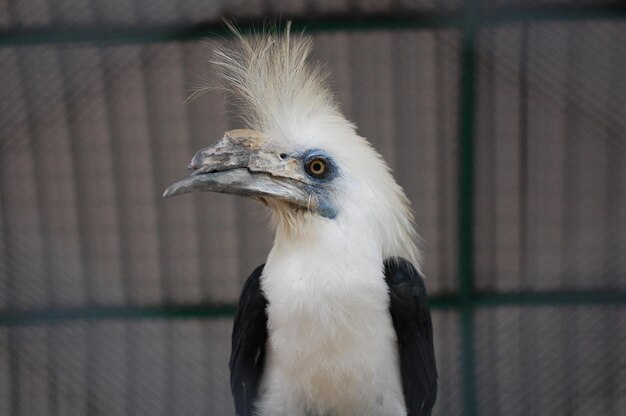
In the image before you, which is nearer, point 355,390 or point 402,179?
point 355,390

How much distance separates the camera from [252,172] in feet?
4.30

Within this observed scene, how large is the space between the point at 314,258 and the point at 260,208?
0.63 meters

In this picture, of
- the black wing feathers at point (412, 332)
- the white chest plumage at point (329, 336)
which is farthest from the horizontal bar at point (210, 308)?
the white chest plumage at point (329, 336)

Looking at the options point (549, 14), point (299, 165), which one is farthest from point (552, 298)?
point (299, 165)

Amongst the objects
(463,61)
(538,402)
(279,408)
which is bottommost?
(538,402)

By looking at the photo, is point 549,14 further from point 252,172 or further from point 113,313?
point 113,313

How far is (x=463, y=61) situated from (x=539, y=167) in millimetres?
577

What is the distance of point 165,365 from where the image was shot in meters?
2.35

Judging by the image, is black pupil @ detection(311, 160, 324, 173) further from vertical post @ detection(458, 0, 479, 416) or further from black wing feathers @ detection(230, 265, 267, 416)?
vertical post @ detection(458, 0, 479, 416)

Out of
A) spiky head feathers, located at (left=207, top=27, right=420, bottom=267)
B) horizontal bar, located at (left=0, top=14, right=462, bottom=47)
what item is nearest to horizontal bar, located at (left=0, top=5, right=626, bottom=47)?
horizontal bar, located at (left=0, top=14, right=462, bottom=47)

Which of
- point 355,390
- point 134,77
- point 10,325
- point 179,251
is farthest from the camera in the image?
point 179,251

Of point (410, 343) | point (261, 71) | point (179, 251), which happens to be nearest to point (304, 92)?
point (261, 71)

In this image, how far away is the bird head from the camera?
1.30 meters

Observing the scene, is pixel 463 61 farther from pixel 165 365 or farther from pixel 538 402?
pixel 165 365
